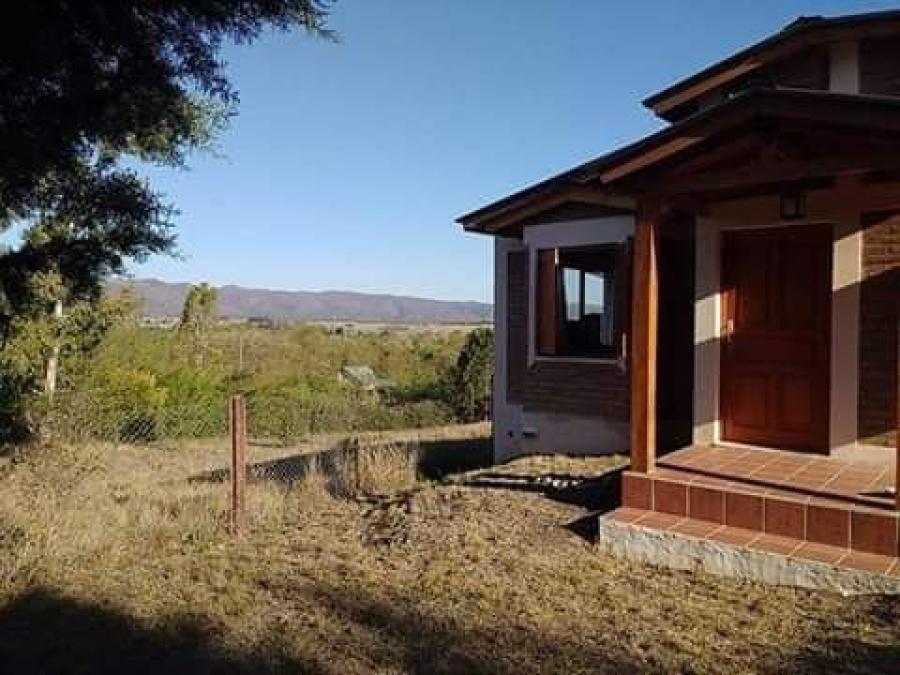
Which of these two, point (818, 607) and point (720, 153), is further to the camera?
point (720, 153)

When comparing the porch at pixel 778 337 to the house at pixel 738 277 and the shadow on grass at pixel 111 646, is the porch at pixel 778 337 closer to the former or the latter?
the house at pixel 738 277

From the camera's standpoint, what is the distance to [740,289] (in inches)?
328

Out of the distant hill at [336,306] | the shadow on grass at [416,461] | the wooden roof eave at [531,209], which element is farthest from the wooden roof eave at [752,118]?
the distant hill at [336,306]

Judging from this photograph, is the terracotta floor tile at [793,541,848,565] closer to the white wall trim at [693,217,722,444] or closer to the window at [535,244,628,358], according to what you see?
the white wall trim at [693,217,722,444]

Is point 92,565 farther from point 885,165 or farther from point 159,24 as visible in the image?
point 885,165

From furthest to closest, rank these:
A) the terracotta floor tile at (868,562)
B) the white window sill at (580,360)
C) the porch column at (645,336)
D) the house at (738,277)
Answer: the white window sill at (580,360) < the porch column at (645,336) < the house at (738,277) < the terracotta floor tile at (868,562)

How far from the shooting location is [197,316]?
24.7 meters

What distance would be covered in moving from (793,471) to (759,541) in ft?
4.38

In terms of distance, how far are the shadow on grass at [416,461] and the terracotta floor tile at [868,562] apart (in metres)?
6.56

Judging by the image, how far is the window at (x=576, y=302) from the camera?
→ 10808mm

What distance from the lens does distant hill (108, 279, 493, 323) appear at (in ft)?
396

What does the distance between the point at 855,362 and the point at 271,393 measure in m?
15.9

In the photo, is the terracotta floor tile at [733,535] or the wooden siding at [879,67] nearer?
the terracotta floor tile at [733,535]

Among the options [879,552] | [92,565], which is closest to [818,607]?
[879,552]
